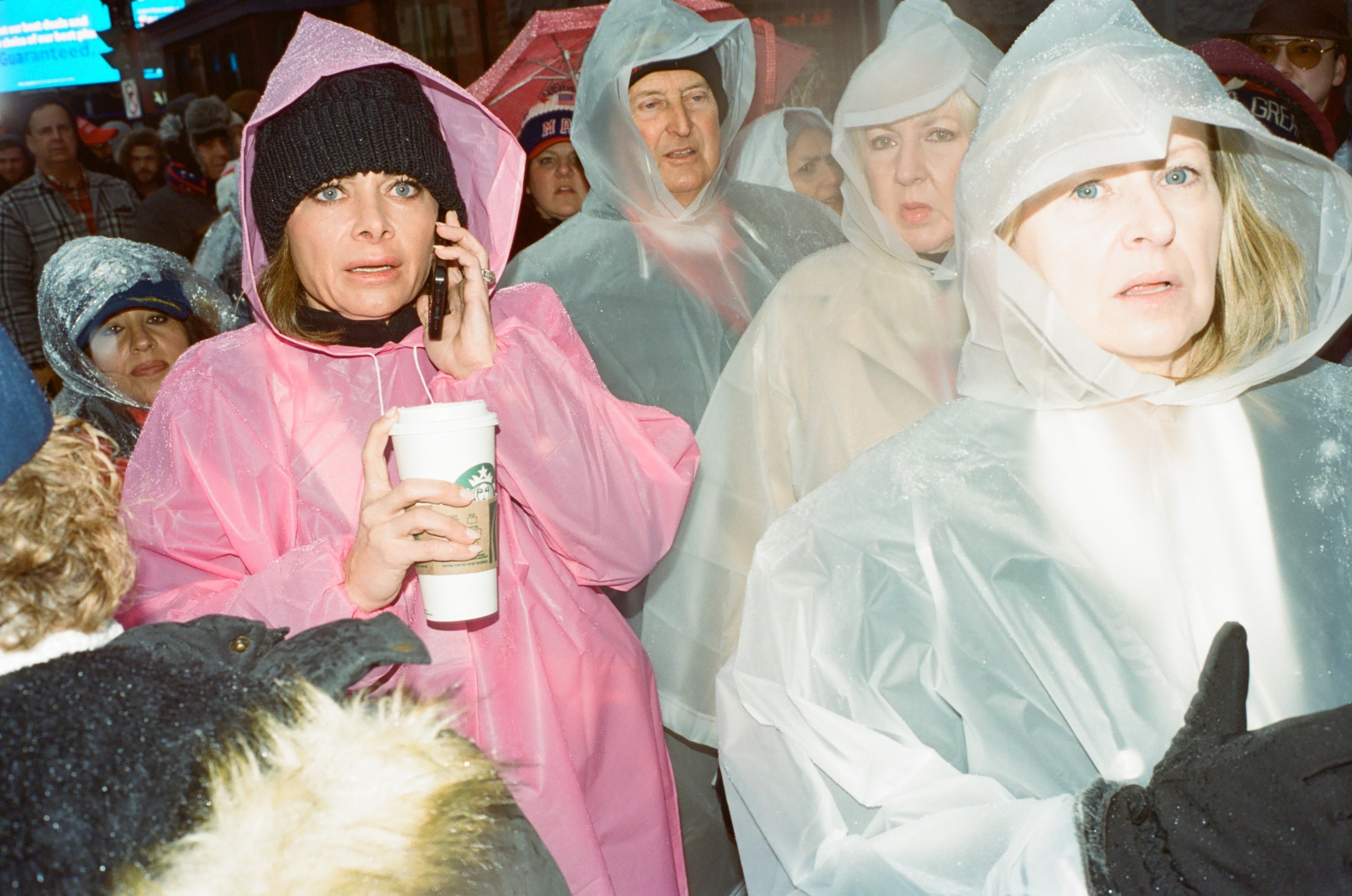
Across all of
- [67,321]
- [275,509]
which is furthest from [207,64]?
[275,509]

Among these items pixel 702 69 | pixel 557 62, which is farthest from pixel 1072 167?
pixel 557 62

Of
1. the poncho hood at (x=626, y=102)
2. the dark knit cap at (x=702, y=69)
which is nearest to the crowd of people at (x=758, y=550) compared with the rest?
the poncho hood at (x=626, y=102)

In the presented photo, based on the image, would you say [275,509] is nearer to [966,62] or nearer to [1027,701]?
[1027,701]

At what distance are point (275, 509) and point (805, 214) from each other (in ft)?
6.53

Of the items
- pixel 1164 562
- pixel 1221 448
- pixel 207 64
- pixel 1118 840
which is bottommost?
pixel 1118 840

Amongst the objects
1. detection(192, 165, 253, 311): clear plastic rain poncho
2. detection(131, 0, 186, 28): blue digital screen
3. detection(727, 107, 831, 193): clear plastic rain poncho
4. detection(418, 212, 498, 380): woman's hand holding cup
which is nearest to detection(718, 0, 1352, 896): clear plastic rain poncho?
detection(418, 212, 498, 380): woman's hand holding cup

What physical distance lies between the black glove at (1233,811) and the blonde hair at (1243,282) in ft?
2.06

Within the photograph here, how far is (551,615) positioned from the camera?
1.91m

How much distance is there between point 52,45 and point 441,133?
691 inches

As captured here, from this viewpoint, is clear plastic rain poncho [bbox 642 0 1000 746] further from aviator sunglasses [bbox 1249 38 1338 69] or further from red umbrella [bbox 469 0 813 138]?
aviator sunglasses [bbox 1249 38 1338 69]

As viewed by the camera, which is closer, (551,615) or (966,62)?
(551,615)

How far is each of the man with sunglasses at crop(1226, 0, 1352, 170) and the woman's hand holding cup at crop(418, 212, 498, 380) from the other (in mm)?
3217

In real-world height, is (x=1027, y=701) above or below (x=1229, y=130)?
below

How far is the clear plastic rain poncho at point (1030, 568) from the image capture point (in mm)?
1385
